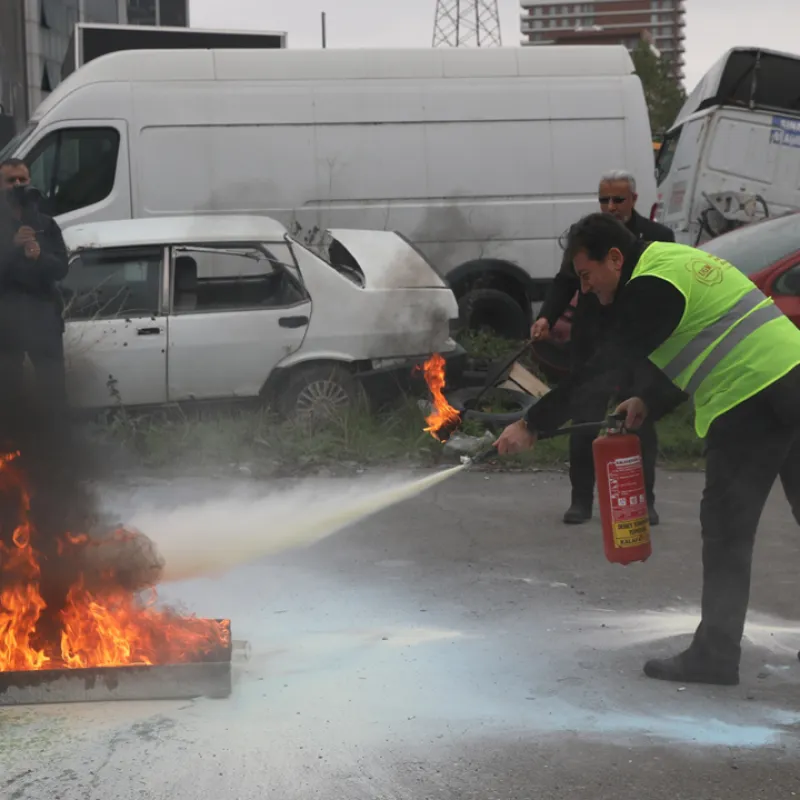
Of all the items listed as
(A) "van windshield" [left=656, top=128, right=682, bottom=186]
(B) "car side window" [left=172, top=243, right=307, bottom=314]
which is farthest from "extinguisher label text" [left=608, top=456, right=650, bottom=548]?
(A) "van windshield" [left=656, top=128, right=682, bottom=186]

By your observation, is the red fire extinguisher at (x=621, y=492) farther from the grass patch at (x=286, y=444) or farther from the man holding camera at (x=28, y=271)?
the man holding camera at (x=28, y=271)

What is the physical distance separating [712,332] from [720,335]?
29 millimetres

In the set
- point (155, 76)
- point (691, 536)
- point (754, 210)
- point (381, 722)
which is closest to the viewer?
point (381, 722)

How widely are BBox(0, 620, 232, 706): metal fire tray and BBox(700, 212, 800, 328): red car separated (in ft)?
18.8

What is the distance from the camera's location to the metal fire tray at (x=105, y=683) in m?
3.84

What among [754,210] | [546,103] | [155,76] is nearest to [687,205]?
[754,210]

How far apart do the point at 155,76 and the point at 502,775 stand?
9.14 m

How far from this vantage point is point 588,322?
5684 millimetres

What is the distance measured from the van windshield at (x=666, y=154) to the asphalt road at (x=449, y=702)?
10.9 m

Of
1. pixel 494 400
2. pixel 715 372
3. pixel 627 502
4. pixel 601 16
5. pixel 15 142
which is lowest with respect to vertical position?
pixel 494 400

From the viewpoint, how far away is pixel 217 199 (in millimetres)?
11047

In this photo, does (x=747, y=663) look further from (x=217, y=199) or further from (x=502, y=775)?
(x=217, y=199)

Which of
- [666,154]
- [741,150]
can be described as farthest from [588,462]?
[666,154]

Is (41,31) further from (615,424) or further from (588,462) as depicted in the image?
(615,424)
